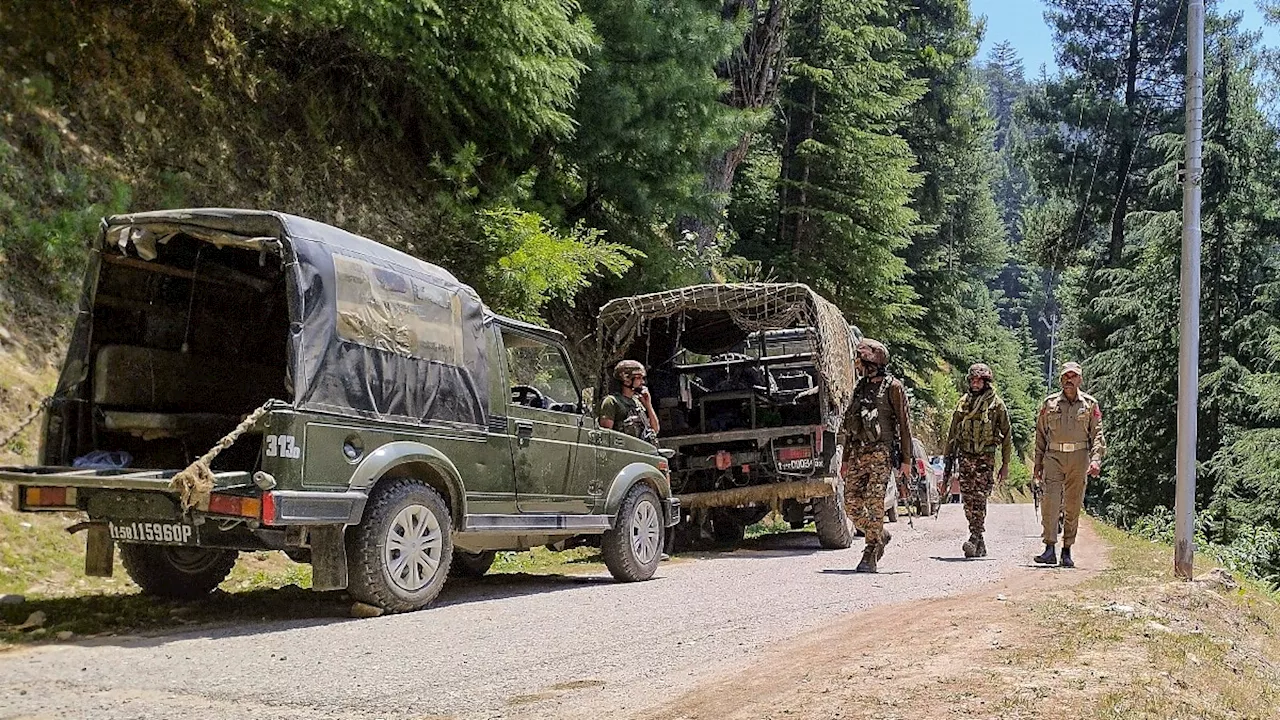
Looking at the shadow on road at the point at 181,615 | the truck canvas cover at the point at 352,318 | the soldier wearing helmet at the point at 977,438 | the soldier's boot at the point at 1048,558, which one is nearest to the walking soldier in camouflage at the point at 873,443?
the soldier wearing helmet at the point at 977,438

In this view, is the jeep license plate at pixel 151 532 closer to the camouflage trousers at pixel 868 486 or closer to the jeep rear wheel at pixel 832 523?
the camouflage trousers at pixel 868 486

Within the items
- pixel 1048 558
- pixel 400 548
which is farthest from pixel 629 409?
pixel 1048 558

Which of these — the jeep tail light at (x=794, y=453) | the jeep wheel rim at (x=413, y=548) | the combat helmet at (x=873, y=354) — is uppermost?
the combat helmet at (x=873, y=354)

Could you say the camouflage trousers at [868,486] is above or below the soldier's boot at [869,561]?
→ above

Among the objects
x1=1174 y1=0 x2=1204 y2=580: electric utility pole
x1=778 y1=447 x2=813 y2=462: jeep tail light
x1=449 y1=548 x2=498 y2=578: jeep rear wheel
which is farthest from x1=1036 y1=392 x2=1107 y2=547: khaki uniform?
x1=449 y1=548 x2=498 y2=578: jeep rear wheel

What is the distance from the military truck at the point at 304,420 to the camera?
6.22 m

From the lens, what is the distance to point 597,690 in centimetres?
489

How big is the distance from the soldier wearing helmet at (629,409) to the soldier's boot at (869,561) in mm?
2360

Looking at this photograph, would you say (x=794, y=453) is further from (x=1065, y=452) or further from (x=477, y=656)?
(x=477, y=656)

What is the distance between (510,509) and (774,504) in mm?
5069

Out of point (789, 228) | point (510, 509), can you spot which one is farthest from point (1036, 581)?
point (789, 228)

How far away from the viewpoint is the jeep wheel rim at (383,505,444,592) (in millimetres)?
6848

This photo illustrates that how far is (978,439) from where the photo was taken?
11125 mm

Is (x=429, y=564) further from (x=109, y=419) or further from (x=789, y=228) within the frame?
(x=789, y=228)
